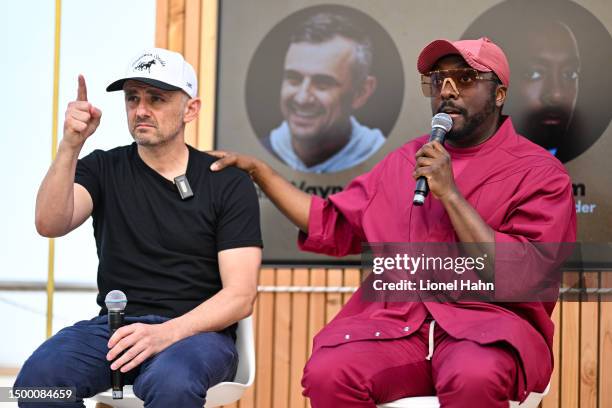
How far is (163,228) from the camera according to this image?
3.66 metres

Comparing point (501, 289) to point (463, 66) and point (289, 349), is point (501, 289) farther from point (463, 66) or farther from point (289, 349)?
point (289, 349)

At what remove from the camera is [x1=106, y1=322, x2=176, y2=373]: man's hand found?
3287mm

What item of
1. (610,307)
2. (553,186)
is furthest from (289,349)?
(553,186)

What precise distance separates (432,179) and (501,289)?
1.38 feet

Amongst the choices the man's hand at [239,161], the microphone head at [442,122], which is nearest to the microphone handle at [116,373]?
the man's hand at [239,161]

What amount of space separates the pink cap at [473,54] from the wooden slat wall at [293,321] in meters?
1.26

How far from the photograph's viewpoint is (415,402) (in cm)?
316

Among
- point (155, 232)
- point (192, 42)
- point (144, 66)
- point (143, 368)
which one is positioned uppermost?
point (192, 42)

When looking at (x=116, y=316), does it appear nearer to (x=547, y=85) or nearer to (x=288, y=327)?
(x=288, y=327)

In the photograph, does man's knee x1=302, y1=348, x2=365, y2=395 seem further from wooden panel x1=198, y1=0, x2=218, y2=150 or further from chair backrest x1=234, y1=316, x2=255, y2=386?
wooden panel x1=198, y1=0, x2=218, y2=150

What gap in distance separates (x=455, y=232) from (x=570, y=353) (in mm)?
1322

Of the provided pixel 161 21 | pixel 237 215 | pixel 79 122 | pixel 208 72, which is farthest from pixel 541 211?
pixel 161 21

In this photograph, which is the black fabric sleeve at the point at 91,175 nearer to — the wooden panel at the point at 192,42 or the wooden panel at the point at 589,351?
the wooden panel at the point at 192,42

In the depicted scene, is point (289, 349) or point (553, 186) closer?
point (553, 186)
